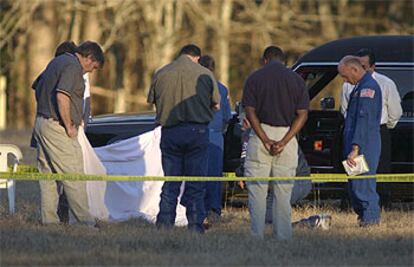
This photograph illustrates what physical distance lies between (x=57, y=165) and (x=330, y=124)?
3492mm

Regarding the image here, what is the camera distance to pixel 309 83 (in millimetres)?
12062

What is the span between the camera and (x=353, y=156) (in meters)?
10.1

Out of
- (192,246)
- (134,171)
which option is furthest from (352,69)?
(192,246)

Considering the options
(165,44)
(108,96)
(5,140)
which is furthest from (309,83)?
(108,96)

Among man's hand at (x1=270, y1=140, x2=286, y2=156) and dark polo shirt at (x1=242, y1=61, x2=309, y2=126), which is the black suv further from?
man's hand at (x1=270, y1=140, x2=286, y2=156)

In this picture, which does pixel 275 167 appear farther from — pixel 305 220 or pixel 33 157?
pixel 33 157

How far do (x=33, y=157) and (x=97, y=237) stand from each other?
379 inches

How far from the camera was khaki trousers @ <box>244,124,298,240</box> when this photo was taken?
8953 millimetres

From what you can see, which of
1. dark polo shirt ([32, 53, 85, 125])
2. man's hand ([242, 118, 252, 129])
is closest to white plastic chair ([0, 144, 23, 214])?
dark polo shirt ([32, 53, 85, 125])

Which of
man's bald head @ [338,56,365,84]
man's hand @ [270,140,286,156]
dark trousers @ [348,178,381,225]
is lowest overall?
dark trousers @ [348,178,381,225]

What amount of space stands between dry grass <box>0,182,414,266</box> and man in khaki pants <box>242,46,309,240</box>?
28cm

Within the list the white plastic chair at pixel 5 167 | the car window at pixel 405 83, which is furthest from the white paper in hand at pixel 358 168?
the white plastic chair at pixel 5 167

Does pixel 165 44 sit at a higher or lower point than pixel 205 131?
higher

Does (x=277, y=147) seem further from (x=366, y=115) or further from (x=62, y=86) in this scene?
(x=62, y=86)
